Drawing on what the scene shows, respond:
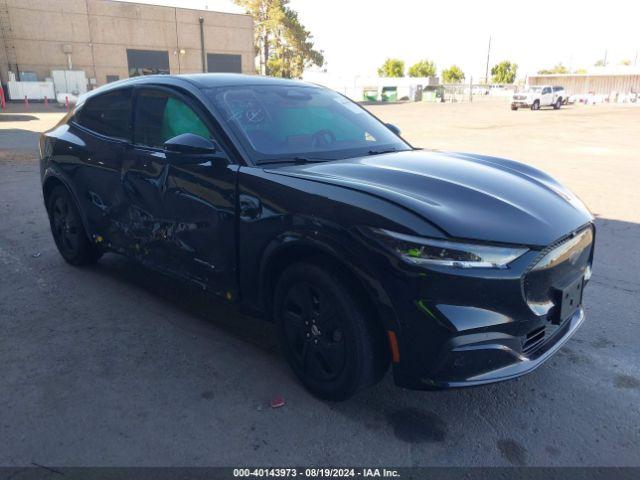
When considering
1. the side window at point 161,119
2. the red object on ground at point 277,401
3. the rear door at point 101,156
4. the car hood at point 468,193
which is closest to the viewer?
the car hood at point 468,193

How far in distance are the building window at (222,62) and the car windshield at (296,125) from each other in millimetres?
47831

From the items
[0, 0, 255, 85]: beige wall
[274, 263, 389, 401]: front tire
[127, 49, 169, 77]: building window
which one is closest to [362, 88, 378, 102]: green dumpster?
[0, 0, 255, 85]: beige wall

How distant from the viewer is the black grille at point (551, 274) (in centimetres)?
239

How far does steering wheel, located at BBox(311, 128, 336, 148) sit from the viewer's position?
3398 mm

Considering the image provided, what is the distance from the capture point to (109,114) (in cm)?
423

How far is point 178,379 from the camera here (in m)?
3.11

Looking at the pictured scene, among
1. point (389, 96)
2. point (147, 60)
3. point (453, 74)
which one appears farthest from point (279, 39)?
point (453, 74)

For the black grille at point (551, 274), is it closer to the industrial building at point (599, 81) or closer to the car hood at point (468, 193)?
the car hood at point (468, 193)

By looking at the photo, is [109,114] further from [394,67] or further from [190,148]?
[394,67]

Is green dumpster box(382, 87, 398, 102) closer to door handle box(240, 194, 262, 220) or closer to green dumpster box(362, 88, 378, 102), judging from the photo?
A: green dumpster box(362, 88, 378, 102)

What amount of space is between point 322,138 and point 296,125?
0.19m

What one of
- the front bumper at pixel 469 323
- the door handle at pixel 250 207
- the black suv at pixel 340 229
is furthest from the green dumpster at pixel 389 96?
the front bumper at pixel 469 323

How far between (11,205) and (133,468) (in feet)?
21.0

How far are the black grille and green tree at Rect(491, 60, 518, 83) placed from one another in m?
112
